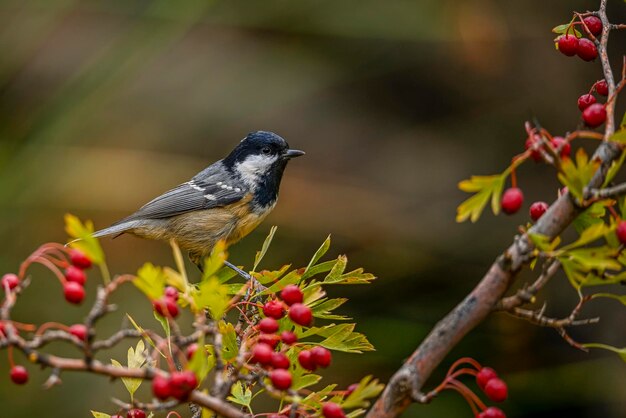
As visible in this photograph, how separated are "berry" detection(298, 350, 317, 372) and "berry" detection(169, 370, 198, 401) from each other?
354mm

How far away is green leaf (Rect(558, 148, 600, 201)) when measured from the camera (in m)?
1.04

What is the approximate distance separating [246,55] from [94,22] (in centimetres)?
118

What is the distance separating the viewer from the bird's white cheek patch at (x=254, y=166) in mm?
3221

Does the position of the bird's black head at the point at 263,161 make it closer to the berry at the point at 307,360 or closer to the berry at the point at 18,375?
the berry at the point at 307,360

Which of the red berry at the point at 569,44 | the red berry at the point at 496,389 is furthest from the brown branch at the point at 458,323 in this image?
the red berry at the point at 569,44

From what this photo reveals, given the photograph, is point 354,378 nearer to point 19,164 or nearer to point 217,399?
point 19,164

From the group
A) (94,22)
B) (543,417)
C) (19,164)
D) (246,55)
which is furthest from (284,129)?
(543,417)

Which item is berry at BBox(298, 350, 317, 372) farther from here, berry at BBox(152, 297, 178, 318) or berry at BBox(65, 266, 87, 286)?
berry at BBox(65, 266, 87, 286)

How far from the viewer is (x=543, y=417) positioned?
178 inches

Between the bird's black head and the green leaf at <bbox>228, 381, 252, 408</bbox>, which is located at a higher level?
the bird's black head

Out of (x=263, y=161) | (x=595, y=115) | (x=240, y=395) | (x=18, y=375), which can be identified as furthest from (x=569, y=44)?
(x=263, y=161)

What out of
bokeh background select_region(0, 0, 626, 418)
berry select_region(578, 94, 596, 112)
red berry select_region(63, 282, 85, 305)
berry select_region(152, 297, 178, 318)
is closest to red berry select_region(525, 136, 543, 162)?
berry select_region(578, 94, 596, 112)

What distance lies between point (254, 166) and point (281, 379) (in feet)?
7.19

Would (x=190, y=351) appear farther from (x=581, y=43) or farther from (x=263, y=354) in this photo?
(x=581, y=43)
